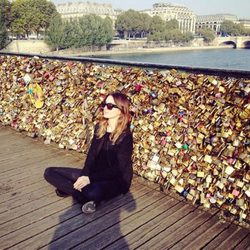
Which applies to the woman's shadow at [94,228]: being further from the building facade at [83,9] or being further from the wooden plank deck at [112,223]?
the building facade at [83,9]

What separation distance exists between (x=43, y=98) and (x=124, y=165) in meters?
3.48

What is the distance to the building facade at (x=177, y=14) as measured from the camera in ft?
557

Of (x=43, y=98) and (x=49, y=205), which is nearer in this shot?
(x=49, y=205)

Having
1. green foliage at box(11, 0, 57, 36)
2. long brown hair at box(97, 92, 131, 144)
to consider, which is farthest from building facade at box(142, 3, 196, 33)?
long brown hair at box(97, 92, 131, 144)

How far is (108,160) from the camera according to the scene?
3816mm

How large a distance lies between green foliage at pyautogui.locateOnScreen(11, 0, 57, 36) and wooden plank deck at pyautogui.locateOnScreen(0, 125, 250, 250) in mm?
80372

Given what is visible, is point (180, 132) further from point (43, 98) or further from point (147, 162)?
point (43, 98)

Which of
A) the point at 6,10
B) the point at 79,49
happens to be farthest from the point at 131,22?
the point at 6,10

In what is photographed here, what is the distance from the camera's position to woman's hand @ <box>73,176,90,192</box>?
3.73m

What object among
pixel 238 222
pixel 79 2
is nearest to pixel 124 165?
pixel 238 222

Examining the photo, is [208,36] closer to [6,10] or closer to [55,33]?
[55,33]

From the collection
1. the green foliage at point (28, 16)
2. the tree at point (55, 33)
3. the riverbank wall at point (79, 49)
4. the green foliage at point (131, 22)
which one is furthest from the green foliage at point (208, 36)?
the tree at point (55, 33)

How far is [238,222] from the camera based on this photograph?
3.74 meters

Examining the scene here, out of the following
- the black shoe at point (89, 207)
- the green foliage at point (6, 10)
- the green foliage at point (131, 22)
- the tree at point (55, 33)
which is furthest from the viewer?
the green foliage at point (131, 22)
